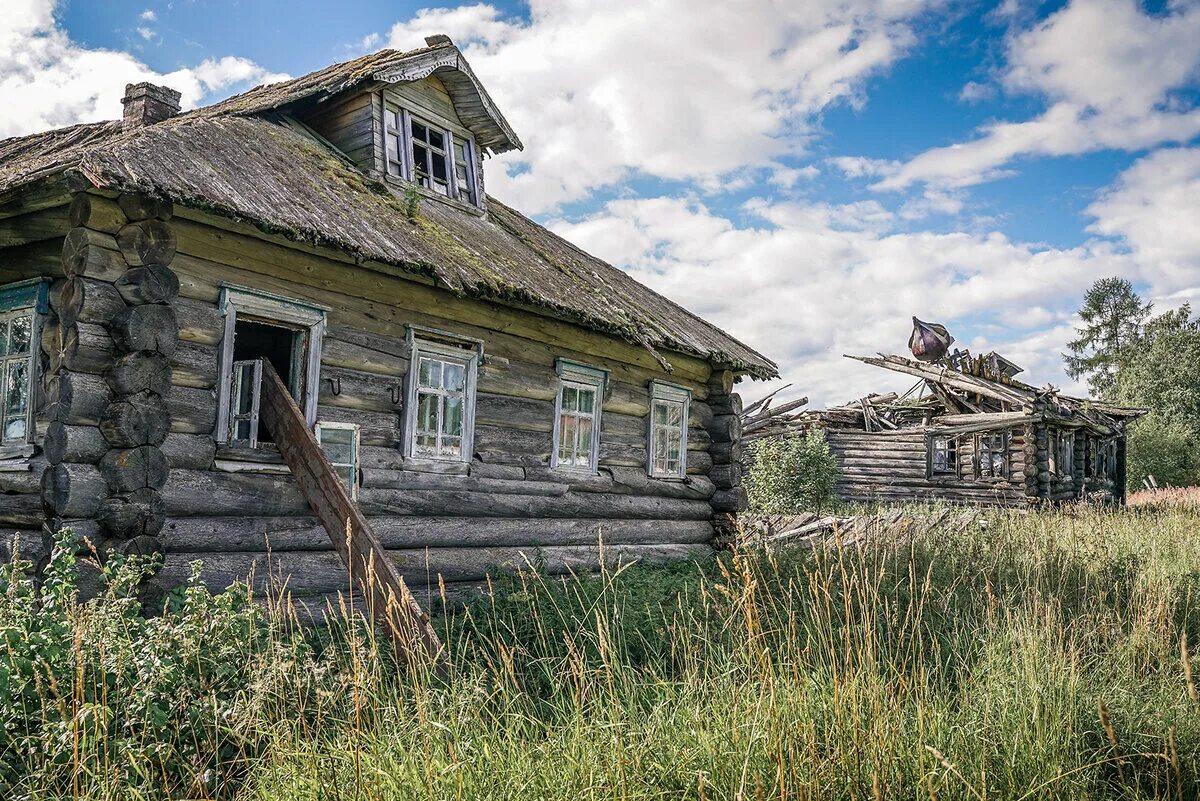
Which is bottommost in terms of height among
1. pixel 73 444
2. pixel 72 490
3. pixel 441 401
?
pixel 72 490

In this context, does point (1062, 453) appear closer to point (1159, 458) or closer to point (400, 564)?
point (1159, 458)

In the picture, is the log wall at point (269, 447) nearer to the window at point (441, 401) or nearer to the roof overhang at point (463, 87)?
the window at point (441, 401)

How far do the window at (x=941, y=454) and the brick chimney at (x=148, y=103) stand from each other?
20.0 m

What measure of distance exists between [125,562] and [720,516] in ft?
26.0

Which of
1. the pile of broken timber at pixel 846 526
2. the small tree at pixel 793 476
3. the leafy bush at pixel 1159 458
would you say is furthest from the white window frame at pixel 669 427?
the leafy bush at pixel 1159 458

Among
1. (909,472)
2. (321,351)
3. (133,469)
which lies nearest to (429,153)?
(321,351)

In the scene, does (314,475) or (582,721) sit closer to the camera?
(582,721)

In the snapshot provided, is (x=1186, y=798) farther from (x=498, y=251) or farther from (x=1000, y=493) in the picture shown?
(x=1000, y=493)

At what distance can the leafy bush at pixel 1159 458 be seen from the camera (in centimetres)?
3616

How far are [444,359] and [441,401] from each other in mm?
390

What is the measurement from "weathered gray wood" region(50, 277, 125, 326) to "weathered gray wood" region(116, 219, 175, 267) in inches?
9.8

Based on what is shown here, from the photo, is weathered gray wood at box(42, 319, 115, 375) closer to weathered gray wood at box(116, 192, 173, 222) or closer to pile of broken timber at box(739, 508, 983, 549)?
weathered gray wood at box(116, 192, 173, 222)

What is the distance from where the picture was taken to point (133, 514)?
5.61 m

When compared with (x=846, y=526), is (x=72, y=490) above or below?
above
